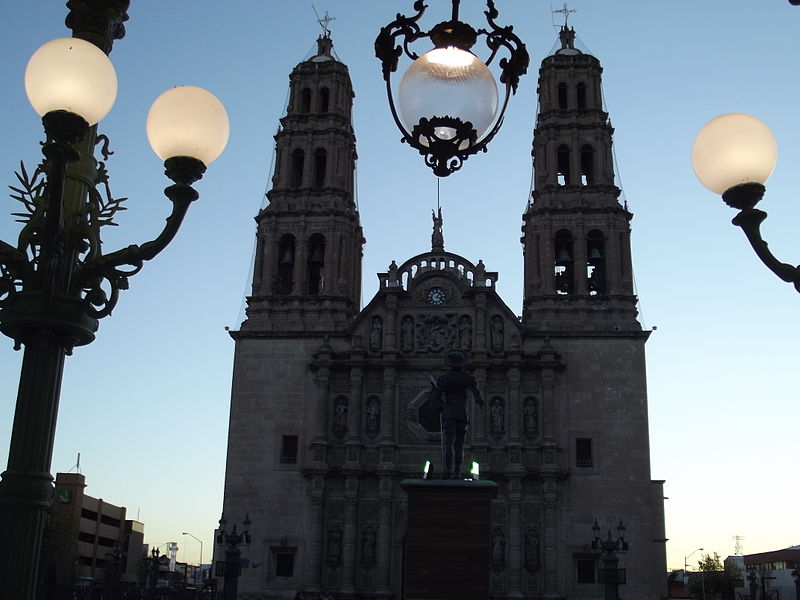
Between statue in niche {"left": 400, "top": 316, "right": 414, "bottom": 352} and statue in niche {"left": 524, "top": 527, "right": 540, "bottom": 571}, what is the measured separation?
8.45 metres

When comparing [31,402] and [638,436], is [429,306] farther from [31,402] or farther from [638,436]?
[31,402]

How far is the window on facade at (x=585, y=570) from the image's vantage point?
31641mm

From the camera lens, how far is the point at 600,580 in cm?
3102

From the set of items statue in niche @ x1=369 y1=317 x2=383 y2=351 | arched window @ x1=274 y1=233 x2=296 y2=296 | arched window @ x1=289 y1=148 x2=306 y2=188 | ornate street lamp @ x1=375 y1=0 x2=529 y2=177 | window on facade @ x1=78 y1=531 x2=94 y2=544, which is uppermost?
arched window @ x1=289 y1=148 x2=306 y2=188

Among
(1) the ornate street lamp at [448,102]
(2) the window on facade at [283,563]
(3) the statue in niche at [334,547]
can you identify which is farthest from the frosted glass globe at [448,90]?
(2) the window on facade at [283,563]

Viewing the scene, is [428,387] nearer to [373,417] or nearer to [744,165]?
[373,417]

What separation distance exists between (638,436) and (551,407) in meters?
3.37

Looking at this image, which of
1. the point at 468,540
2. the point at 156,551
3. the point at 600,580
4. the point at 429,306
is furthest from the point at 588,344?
the point at 156,551

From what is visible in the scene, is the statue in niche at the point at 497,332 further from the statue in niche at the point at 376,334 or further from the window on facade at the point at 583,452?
the window on facade at the point at 583,452

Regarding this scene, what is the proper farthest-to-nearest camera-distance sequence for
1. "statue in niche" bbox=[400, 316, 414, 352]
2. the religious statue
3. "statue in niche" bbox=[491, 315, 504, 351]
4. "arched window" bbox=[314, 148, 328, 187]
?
"arched window" bbox=[314, 148, 328, 187]
"statue in niche" bbox=[400, 316, 414, 352]
"statue in niche" bbox=[491, 315, 504, 351]
the religious statue

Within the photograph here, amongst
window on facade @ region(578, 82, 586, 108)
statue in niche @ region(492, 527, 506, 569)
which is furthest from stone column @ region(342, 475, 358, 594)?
window on facade @ region(578, 82, 586, 108)

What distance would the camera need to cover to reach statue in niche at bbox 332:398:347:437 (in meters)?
34.5

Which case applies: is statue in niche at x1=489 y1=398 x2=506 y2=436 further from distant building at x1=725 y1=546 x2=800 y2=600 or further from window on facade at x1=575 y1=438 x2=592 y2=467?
distant building at x1=725 y1=546 x2=800 y2=600

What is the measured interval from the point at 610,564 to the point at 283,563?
39.3 feet
